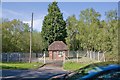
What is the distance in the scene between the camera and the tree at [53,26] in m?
78.6

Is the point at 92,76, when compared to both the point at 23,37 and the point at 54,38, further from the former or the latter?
the point at 54,38

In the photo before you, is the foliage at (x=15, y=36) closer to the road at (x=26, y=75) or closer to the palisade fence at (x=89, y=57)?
the palisade fence at (x=89, y=57)

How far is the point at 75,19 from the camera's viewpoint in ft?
245

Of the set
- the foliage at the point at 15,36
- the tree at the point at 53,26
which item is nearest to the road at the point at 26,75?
the foliage at the point at 15,36

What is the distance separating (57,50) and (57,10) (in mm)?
24021

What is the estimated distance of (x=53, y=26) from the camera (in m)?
80.0

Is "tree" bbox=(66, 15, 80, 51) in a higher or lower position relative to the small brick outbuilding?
higher

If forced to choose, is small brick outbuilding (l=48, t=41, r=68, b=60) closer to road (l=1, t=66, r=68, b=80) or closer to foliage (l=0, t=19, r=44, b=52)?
foliage (l=0, t=19, r=44, b=52)

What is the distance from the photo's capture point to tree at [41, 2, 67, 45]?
258 ft

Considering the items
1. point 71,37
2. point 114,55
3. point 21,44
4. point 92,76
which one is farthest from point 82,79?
point 71,37

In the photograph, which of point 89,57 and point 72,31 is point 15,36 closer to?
point 89,57

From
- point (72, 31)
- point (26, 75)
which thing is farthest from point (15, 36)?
point (26, 75)

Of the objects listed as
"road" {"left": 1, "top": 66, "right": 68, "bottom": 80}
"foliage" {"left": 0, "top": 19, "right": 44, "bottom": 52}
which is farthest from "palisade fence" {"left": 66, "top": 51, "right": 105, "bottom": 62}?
"road" {"left": 1, "top": 66, "right": 68, "bottom": 80}

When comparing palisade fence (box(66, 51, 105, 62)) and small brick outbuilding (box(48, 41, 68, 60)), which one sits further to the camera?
small brick outbuilding (box(48, 41, 68, 60))
